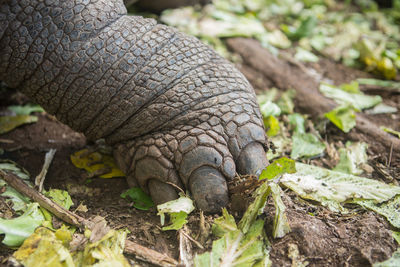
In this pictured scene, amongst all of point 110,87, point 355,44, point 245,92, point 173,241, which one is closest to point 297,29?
point 355,44

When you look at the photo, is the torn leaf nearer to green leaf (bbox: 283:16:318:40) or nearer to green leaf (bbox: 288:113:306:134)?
green leaf (bbox: 288:113:306:134)

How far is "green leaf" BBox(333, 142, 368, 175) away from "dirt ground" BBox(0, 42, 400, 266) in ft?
0.23

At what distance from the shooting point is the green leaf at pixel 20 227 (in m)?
1.86

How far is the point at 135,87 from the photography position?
223 cm

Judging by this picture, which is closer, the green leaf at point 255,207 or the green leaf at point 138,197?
the green leaf at point 255,207

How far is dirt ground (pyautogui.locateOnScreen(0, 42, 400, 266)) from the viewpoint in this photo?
1892 mm

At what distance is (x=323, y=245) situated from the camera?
75.5 inches

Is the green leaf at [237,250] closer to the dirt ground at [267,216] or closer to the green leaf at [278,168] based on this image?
the dirt ground at [267,216]

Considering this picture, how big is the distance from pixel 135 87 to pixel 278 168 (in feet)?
3.08

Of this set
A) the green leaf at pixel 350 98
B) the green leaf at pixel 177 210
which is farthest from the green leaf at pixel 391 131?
the green leaf at pixel 177 210

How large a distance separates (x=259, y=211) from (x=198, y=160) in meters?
0.42

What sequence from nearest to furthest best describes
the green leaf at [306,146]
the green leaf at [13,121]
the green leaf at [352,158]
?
the green leaf at [352,158], the green leaf at [306,146], the green leaf at [13,121]

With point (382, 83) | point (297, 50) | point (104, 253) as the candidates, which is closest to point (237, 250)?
point (104, 253)

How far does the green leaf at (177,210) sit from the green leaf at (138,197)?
0.25 m
